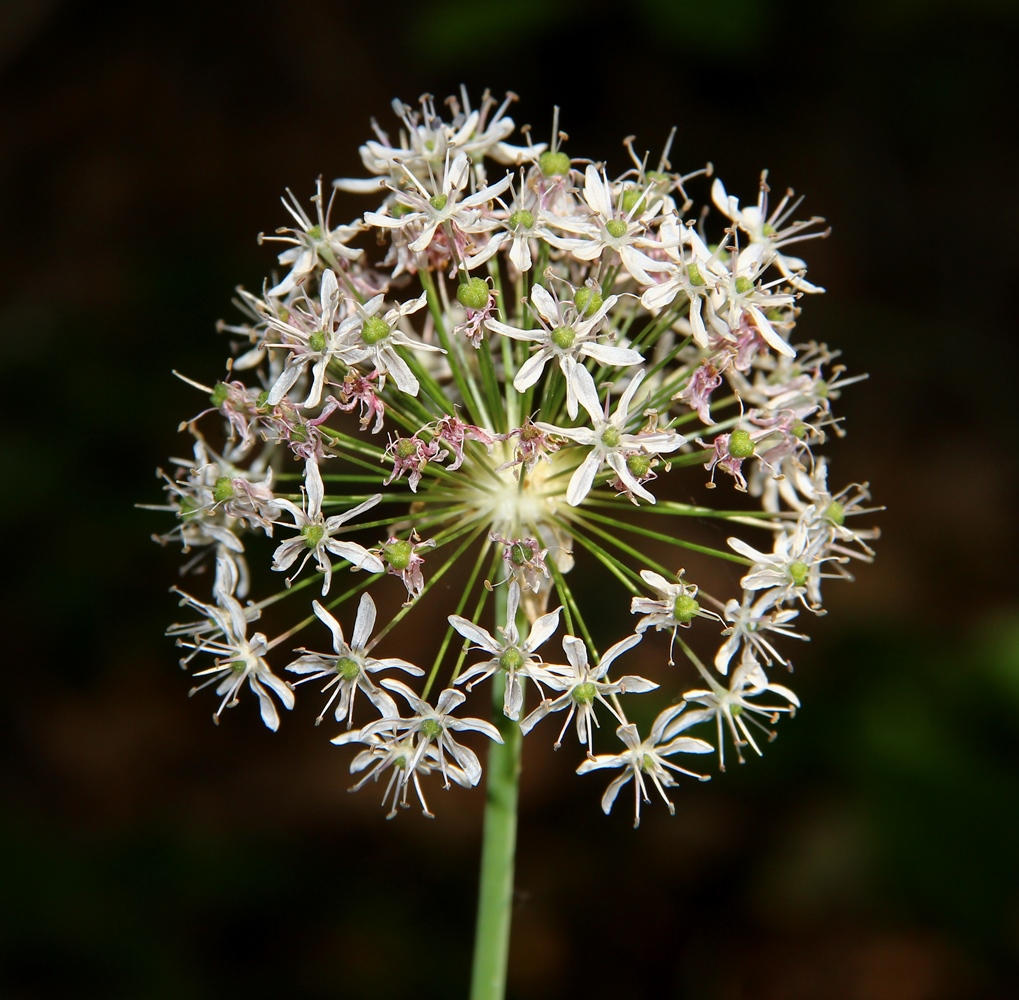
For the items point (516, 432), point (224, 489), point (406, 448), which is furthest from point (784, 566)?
point (224, 489)

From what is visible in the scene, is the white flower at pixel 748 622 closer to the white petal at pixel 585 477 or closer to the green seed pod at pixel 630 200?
the white petal at pixel 585 477

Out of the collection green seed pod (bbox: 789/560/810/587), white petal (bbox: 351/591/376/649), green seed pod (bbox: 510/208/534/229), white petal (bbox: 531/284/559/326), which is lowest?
white petal (bbox: 351/591/376/649)

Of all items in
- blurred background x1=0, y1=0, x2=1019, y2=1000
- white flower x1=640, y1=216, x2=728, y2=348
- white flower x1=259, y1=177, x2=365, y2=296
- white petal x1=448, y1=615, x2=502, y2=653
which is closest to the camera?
white petal x1=448, y1=615, x2=502, y2=653

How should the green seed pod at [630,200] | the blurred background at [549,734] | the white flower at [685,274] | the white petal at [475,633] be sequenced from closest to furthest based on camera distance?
1. the white petal at [475,633]
2. the white flower at [685,274]
3. the green seed pod at [630,200]
4. the blurred background at [549,734]

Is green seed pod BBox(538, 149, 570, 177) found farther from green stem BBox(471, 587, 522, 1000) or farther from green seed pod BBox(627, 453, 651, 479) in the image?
green stem BBox(471, 587, 522, 1000)

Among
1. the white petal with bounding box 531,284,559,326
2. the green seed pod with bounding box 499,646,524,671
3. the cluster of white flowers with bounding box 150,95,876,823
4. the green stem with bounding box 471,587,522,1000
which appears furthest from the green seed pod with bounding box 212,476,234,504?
the white petal with bounding box 531,284,559,326

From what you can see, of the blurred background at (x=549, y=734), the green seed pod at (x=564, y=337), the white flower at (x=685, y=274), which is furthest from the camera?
the blurred background at (x=549, y=734)

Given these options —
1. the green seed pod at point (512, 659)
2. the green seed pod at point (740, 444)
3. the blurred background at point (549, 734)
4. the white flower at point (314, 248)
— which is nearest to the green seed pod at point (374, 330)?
the white flower at point (314, 248)

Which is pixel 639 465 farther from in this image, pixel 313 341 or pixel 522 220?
pixel 313 341
